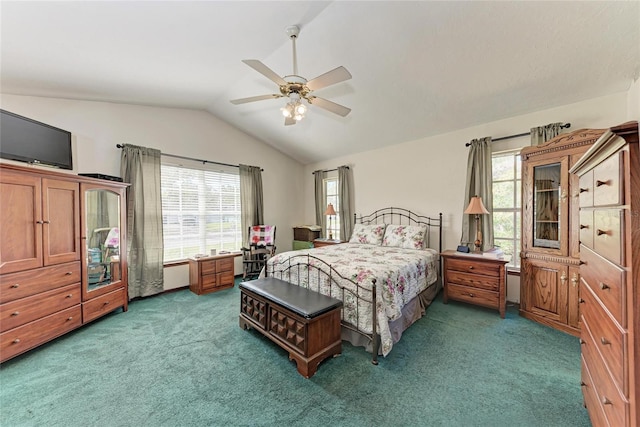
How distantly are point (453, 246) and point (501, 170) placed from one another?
1308mm

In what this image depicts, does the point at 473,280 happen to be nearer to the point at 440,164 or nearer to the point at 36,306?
the point at 440,164

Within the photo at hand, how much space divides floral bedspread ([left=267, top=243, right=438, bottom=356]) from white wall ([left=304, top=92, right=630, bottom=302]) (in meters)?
0.98

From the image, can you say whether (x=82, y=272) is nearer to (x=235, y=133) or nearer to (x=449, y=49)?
(x=235, y=133)

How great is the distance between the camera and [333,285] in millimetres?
2520

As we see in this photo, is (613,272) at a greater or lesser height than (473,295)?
greater

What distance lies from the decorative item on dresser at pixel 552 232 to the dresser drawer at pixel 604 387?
1390 millimetres

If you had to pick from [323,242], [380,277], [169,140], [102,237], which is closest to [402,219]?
[323,242]

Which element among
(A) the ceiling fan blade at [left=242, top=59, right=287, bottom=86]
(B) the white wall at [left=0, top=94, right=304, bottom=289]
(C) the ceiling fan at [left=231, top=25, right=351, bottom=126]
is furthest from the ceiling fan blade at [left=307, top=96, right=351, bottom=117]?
(B) the white wall at [left=0, top=94, right=304, bottom=289]

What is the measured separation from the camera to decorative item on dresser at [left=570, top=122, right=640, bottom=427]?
89 centimetres

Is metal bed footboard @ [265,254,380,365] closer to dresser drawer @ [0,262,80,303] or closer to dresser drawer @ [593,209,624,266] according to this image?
dresser drawer @ [593,209,624,266]

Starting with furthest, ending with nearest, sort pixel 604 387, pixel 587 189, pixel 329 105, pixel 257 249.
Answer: pixel 257 249 → pixel 329 105 → pixel 587 189 → pixel 604 387

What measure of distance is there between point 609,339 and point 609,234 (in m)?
0.47

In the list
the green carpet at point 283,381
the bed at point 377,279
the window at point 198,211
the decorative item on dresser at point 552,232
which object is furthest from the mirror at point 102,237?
the decorative item on dresser at point 552,232

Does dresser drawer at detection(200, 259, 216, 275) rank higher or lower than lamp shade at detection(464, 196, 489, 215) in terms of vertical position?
lower
